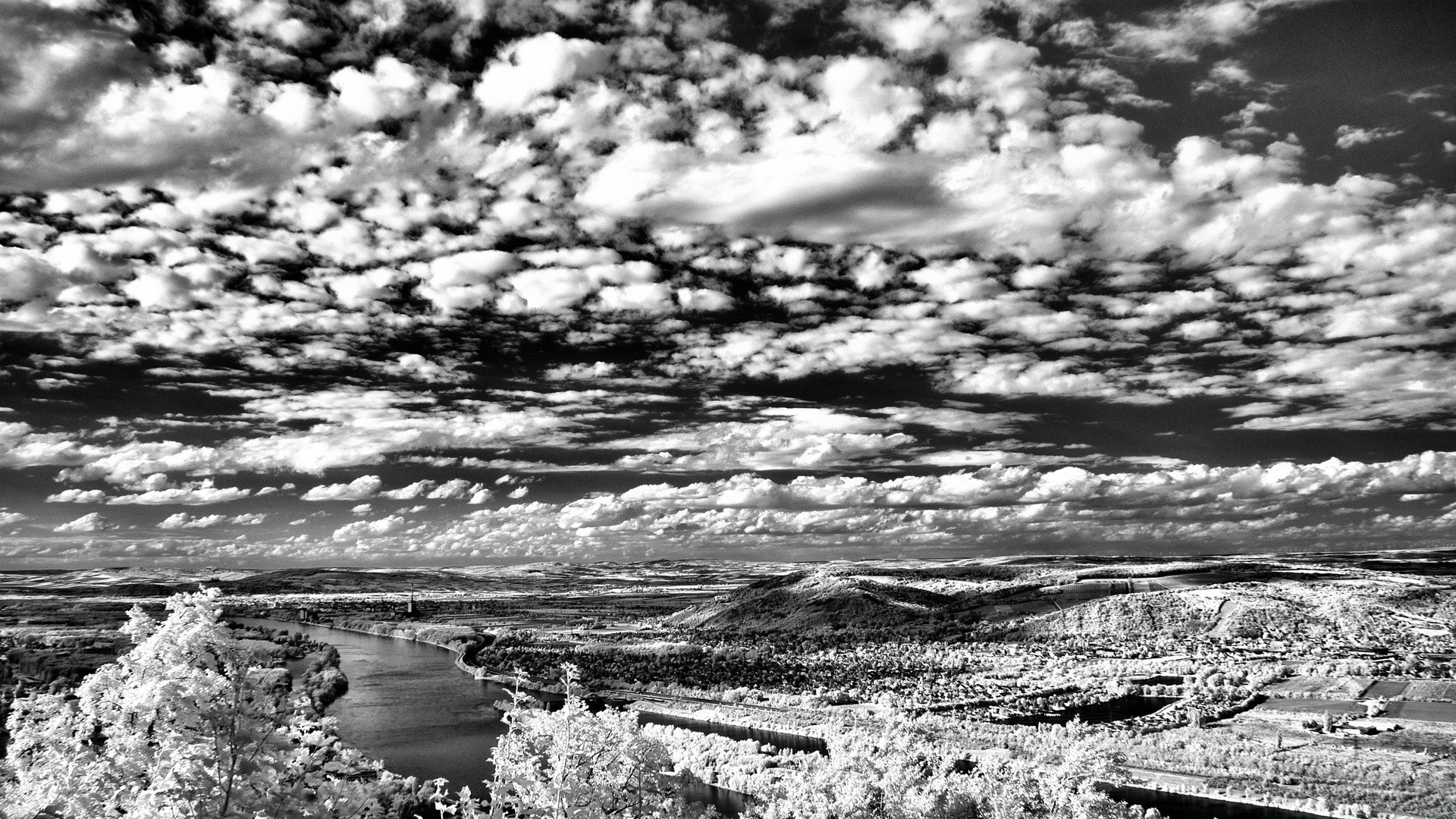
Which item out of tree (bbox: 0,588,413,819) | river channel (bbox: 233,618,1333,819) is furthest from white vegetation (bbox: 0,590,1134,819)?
river channel (bbox: 233,618,1333,819)

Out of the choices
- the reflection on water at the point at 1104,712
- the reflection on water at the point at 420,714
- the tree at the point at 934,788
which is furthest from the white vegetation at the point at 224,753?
the reflection on water at the point at 1104,712

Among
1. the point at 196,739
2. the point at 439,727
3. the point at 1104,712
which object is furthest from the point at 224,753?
the point at 1104,712

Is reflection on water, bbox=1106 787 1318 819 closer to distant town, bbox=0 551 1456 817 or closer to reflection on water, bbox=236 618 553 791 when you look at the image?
distant town, bbox=0 551 1456 817

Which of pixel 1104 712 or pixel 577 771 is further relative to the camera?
pixel 1104 712

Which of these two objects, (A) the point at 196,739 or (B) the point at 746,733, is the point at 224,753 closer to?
(A) the point at 196,739

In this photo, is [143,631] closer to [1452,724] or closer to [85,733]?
[85,733]

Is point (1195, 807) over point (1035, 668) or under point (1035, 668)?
over

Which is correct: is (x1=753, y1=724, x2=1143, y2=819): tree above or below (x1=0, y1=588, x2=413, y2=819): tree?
below
